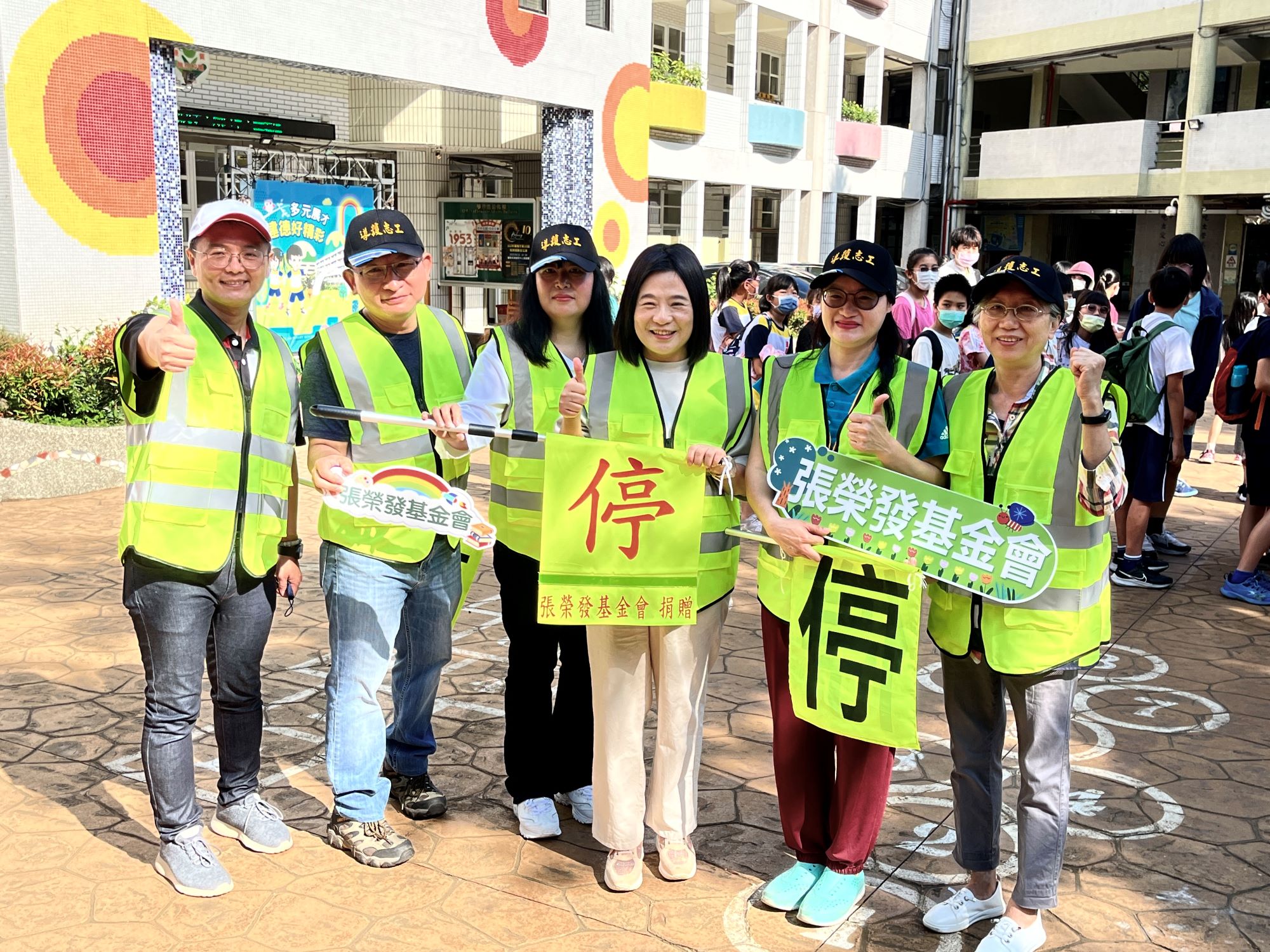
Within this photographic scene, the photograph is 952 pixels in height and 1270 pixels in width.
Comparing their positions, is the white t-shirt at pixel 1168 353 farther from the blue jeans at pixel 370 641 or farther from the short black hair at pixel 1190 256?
the blue jeans at pixel 370 641

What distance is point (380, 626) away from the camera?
3.70m

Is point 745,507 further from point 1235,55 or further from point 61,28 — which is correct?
point 1235,55

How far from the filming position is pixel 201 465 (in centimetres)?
350

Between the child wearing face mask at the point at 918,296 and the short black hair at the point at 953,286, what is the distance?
94 cm

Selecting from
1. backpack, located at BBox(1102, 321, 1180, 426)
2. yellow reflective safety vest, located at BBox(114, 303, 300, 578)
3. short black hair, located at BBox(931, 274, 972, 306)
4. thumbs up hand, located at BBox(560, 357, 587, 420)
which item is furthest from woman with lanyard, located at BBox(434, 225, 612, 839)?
backpack, located at BBox(1102, 321, 1180, 426)

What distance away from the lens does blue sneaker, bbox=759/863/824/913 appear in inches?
139

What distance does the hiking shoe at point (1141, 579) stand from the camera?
746 centimetres

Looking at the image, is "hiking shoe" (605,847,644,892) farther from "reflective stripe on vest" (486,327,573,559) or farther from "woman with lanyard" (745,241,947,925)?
"reflective stripe on vest" (486,327,573,559)

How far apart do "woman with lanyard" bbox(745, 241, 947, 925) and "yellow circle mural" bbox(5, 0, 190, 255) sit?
359 inches

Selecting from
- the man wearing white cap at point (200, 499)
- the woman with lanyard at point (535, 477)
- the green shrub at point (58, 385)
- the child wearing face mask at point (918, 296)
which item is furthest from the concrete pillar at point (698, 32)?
the man wearing white cap at point (200, 499)

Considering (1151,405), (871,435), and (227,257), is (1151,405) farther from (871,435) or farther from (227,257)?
(227,257)

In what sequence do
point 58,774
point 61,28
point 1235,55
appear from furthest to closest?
point 1235,55
point 61,28
point 58,774

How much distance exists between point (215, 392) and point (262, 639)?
2.71 ft

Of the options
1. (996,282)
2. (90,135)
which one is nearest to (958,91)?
(90,135)
